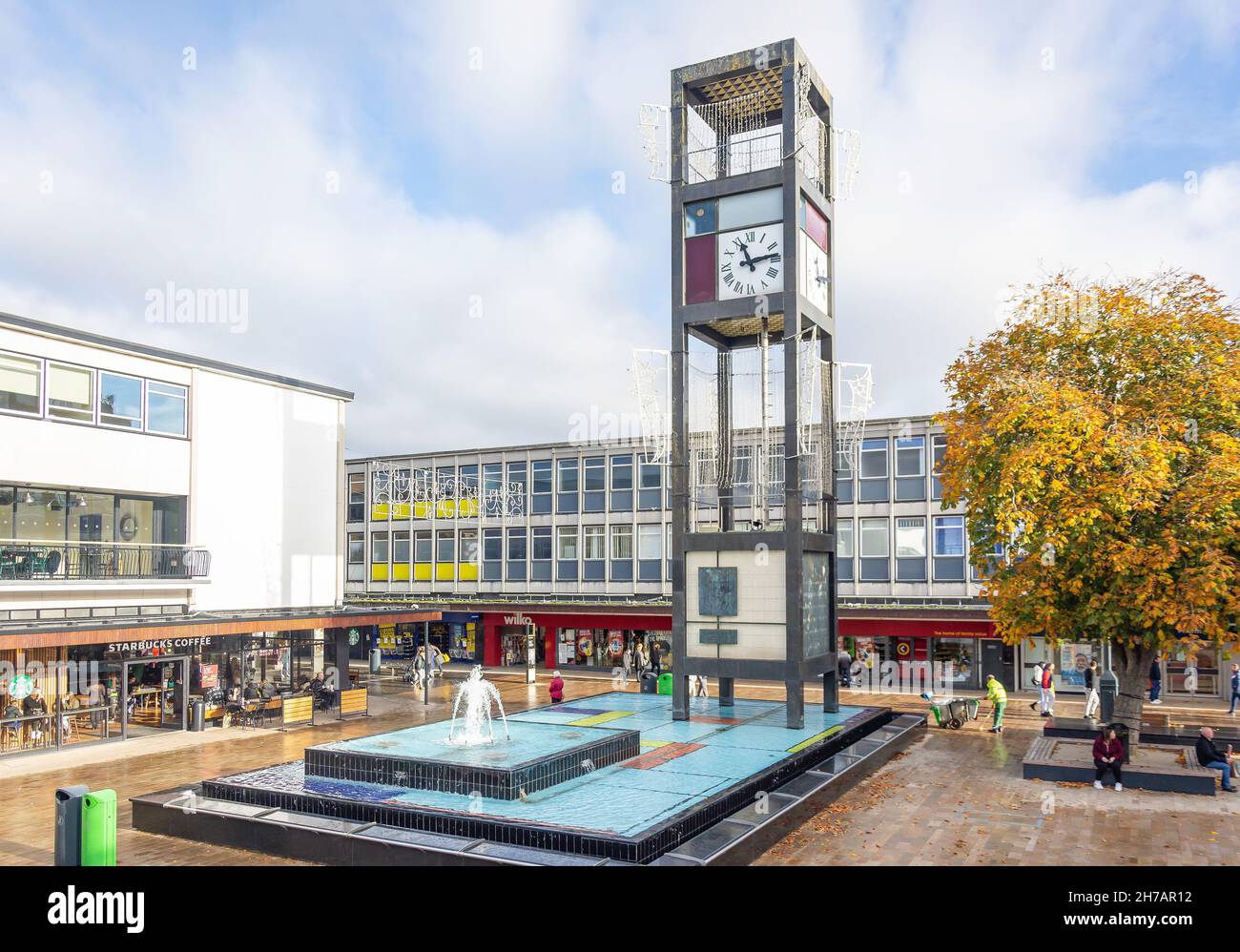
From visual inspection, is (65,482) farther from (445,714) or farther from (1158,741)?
Result: (1158,741)

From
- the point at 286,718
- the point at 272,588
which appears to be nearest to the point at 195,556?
the point at 272,588

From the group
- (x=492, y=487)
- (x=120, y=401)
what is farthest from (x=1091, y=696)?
(x=492, y=487)

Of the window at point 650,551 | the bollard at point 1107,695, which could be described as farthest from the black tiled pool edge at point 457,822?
the window at point 650,551

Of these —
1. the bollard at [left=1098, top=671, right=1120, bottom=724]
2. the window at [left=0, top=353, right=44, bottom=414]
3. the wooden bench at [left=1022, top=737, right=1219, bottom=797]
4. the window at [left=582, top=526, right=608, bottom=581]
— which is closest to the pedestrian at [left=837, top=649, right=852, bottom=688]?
the window at [left=582, top=526, right=608, bottom=581]

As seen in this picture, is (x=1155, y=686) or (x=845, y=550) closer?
(x=1155, y=686)

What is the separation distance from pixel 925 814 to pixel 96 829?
13.1 metres

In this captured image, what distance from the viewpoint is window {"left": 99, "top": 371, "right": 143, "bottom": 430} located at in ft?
91.6

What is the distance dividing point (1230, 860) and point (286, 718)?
926 inches

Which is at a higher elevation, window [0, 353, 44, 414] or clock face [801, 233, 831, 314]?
clock face [801, 233, 831, 314]

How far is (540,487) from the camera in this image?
48.3 meters

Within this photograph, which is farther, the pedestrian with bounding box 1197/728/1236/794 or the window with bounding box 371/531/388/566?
the window with bounding box 371/531/388/566

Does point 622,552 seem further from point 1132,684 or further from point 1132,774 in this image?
point 1132,774

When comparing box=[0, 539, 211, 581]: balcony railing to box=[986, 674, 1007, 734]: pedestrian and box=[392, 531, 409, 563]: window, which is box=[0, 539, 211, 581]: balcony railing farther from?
box=[986, 674, 1007, 734]: pedestrian

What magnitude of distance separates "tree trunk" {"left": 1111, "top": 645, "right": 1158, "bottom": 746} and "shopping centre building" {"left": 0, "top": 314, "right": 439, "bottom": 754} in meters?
21.3
